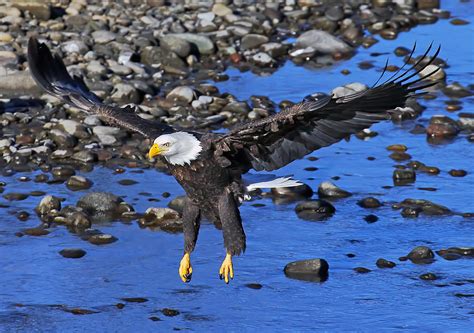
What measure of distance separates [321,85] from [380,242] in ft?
14.1

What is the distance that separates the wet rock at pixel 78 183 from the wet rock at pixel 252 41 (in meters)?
4.43

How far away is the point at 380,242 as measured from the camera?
30.8ft

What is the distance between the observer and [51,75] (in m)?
9.30

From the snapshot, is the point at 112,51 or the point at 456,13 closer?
the point at 112,51

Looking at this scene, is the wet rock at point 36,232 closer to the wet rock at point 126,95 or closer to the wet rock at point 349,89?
the wet rock at point 126,95

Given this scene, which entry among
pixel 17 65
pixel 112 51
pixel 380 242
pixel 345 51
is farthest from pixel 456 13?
Answer: pixel 380 242

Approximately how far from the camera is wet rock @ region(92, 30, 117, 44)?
A: 14.3m

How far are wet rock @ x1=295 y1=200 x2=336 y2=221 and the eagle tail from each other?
1.96m

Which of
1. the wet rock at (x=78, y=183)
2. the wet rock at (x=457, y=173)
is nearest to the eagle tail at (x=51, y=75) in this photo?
the wet rock at (x=78, y=183)

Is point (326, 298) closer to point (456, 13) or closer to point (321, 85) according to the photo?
point (321, 85)

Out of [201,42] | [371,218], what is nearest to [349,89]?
[201,42]

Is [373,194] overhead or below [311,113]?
below

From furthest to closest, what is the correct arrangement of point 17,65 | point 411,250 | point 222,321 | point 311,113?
point 17,65
point 411,250
point 222,321
point 311,113

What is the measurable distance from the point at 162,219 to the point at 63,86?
4.56 ft
